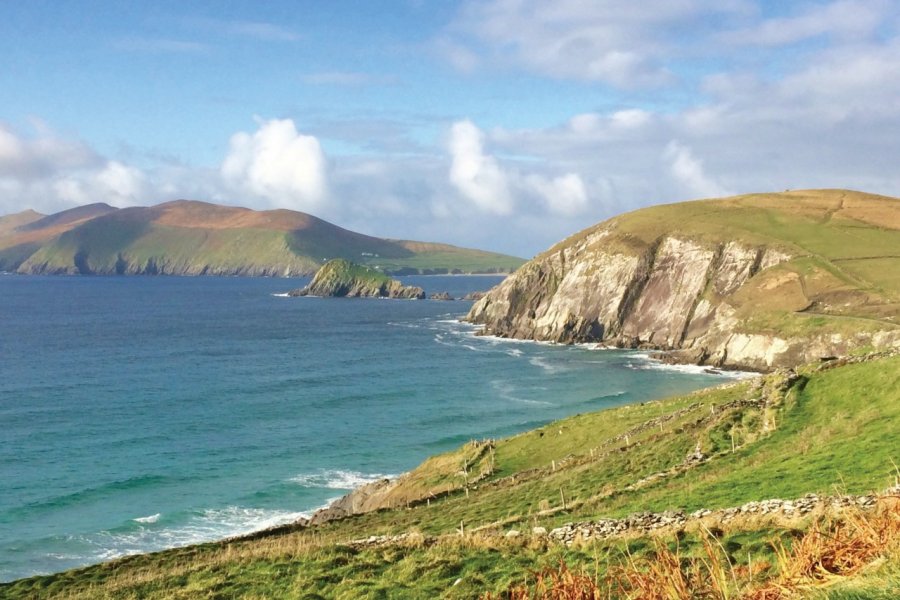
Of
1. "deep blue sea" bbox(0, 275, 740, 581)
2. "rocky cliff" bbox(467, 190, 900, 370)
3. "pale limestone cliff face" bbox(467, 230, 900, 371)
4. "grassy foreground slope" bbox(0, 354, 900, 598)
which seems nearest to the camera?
"grassy foreground slope" bbox(0, 354, 900, 598)

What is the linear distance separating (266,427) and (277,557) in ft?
→ 197

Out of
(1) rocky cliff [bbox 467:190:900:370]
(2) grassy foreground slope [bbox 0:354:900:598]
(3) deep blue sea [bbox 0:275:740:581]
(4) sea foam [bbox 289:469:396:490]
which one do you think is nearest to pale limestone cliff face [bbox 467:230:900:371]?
(1) rocky cliff [bbox 467:190:900:370]

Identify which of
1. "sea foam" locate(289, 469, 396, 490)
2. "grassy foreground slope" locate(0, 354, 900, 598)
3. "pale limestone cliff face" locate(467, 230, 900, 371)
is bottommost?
"sea foam" locate(289, 469, 396, 490)

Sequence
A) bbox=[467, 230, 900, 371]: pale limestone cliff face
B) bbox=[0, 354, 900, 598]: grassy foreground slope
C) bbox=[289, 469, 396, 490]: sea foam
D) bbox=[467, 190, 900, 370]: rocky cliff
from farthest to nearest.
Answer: bbox=[467, 230, 900, 371]: pale limestone cliff face < bbox=[467, 190, 900, 370]: rocky cliff < bbox=[289, 469, 396, 490]: sea foam < bbox=[0, 354, 900, 598]: grassy foreground slope

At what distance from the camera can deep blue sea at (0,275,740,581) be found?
2170 inches

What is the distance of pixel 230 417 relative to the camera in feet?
288

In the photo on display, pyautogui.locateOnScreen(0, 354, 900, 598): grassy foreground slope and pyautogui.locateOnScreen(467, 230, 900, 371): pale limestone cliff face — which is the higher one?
pyautogui.locateOnScreen(467, 230, 900, 371): pale limestone cliff face

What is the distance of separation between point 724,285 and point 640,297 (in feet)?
61.2

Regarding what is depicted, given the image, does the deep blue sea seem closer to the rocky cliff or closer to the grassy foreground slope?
the rocky cliff

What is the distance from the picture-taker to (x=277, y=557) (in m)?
25.1

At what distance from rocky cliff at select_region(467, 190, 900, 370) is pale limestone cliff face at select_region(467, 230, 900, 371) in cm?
29

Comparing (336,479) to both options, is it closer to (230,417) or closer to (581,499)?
(230,417)

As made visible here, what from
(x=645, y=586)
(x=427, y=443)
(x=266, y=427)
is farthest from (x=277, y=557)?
(x=266, y=427)

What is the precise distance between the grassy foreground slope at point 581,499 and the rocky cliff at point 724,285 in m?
68.4
